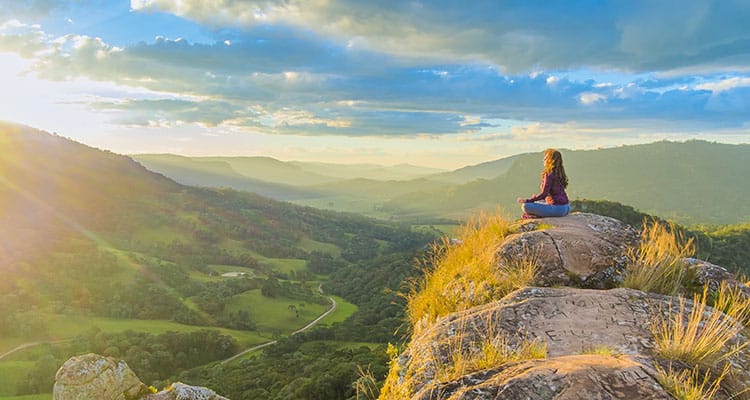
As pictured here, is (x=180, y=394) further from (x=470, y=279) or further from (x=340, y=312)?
(x=340, y=312)

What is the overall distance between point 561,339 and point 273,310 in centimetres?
11415

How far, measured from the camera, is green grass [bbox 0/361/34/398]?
200 feet

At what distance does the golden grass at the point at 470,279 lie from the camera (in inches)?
323

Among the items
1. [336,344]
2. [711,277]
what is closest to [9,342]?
[336,344]

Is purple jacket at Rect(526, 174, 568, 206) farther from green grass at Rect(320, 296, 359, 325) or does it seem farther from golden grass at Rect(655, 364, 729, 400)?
green grass at Rect(320, 296, 359, 325)

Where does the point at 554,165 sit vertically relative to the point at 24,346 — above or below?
above

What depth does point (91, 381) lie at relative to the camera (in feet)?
37.4

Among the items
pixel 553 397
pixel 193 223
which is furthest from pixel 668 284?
pixel 193 223

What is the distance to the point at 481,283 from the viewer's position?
8.38 m

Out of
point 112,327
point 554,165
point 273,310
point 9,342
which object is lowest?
point 273,310

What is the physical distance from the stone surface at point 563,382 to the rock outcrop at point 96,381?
36.2 feet

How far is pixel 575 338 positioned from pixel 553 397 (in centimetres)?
221

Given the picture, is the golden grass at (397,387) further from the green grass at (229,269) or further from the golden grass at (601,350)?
the green grass at (229,269)

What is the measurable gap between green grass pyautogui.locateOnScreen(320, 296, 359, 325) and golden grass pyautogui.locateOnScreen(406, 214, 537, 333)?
94146 mm
